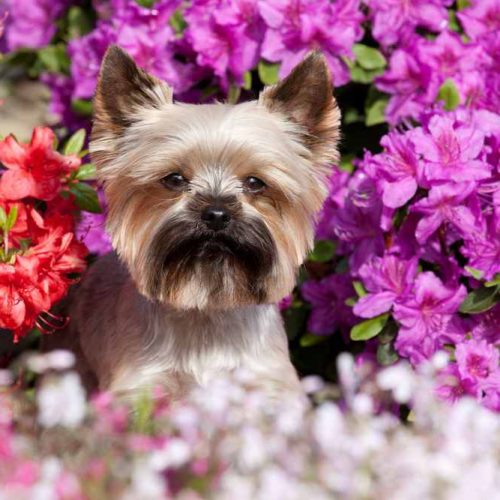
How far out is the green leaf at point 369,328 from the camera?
13.2ft

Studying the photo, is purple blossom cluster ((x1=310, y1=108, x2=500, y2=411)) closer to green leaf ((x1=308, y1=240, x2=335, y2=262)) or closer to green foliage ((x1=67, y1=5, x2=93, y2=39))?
green leaf ((x1=308, y1=240, x2=335, y2=262))

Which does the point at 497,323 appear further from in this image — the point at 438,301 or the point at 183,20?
the point at 183,20

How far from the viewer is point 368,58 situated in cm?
462

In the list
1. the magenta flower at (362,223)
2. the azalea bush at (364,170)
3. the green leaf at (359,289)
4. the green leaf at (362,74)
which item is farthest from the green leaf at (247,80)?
the green leaf at (359,289)

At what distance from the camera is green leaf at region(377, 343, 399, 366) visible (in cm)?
407

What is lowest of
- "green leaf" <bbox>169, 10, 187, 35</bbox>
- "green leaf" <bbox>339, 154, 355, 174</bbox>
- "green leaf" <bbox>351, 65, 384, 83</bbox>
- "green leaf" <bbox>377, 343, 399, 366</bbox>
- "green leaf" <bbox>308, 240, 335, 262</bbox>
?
"green leaf" <bbox>377, 343, 399, 366</bbox>

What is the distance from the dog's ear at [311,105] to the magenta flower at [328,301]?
74 cm

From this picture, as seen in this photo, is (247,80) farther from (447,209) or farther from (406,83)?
(447,209)

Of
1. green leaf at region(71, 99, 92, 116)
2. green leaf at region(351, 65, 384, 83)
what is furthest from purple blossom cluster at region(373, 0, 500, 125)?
green leaf at region(71, 99, 92, 116)

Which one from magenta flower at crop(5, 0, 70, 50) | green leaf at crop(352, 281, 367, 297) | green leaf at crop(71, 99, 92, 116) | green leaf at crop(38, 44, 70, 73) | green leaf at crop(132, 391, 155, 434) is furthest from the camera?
magenta flower at crop(5, 0, 70, 50)

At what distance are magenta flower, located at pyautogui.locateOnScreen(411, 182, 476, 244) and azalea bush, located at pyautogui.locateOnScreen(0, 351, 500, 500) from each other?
4.21ft

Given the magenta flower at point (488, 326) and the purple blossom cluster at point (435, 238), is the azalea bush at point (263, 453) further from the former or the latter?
the magenta flower at point (488, 326)

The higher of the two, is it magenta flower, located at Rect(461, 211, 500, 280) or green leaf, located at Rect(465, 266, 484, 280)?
magenta flower, located at Rect(461, 211, 500, 280)

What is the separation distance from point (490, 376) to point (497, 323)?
229 millimetres
